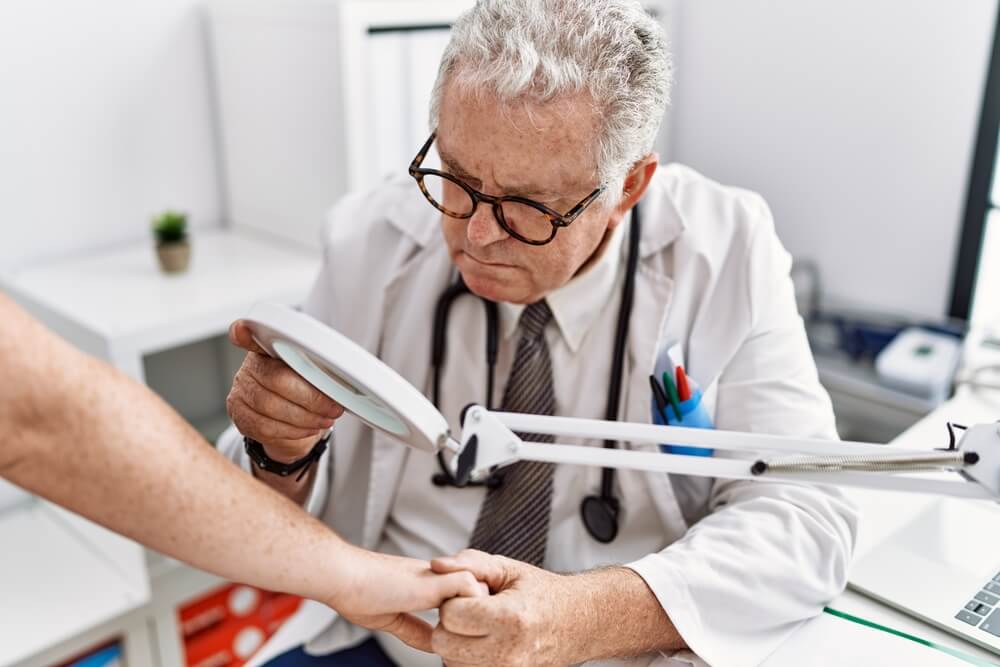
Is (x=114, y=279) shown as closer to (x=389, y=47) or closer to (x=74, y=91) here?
(x=74, y=91)

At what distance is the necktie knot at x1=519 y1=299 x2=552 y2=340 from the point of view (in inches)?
45.9

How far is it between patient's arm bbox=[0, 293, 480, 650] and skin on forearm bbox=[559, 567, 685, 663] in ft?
0.64

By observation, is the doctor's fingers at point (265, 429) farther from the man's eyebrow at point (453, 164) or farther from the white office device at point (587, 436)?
the man's eyebrow at point (453, 164)

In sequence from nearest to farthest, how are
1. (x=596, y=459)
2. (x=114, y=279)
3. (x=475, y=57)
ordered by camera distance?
1. (x=596, y=459)
2. (x=475, y=57)
3. (x=114, y=279)

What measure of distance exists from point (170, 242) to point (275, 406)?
3.34ft

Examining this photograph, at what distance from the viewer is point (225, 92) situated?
2.01 m

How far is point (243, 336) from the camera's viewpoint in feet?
2.69


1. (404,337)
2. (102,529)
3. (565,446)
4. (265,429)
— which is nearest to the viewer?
(565,446)

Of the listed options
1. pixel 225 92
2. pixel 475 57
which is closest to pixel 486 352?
pixel 475 57

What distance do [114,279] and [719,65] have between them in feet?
5.37

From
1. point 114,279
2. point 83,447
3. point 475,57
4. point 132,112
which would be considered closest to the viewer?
point 83,447

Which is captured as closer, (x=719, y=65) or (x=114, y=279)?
(x=114, y=279)

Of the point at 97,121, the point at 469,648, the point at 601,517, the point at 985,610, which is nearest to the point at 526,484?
the point at 601,517

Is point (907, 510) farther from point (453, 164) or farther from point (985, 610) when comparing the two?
point (453, 164)
